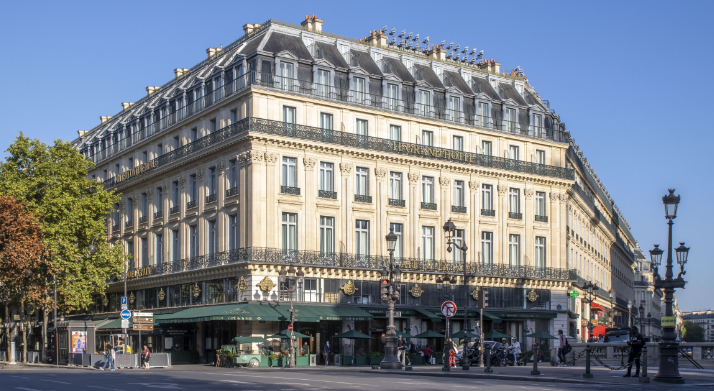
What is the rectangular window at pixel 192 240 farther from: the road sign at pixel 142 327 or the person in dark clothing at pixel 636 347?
the person in dark clothing at pixel 636 347

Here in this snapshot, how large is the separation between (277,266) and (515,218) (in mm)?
18961

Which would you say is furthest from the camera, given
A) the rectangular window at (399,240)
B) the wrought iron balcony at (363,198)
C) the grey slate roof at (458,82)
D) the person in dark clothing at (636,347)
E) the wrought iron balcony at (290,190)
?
the grey slate roof at (458,82)

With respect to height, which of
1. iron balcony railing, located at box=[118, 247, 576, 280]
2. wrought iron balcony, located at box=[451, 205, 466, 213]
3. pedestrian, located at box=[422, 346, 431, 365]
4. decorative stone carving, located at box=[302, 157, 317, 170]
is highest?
decorative stone carving, located at box=[302, 157, 317, 170]

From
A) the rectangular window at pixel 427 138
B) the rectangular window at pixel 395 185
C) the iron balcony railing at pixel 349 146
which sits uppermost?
the rectangular window at pixel 427 138

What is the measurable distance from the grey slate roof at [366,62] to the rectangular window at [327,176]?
723 centimetres

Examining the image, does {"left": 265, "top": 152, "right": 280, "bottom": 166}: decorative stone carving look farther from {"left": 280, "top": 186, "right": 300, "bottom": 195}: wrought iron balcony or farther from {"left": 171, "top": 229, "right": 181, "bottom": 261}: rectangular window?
{"left": 171, "top": 229, "right": 181, "bottom": 261}: rectangular window

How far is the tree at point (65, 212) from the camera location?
56.7m

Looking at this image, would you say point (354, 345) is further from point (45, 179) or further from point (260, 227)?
point (45, 179)

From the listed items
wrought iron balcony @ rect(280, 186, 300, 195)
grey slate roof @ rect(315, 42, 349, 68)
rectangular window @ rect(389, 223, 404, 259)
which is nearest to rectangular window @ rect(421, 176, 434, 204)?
rectangular window @ rect(389, 223, 404, 259)

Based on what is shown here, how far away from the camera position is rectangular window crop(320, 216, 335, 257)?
51.9m

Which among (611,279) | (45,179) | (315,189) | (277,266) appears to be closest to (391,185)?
(315,189)

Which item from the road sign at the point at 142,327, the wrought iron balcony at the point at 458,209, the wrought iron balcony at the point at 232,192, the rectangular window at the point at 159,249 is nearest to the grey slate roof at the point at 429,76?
the wrought iron balcony at the point at 458,209

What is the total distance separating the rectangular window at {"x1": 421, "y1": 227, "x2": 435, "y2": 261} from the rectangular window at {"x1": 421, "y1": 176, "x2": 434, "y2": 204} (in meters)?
1.85

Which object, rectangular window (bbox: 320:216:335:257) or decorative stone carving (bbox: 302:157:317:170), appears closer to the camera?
decorative stone carving (bbox: 302:157:317:170)
